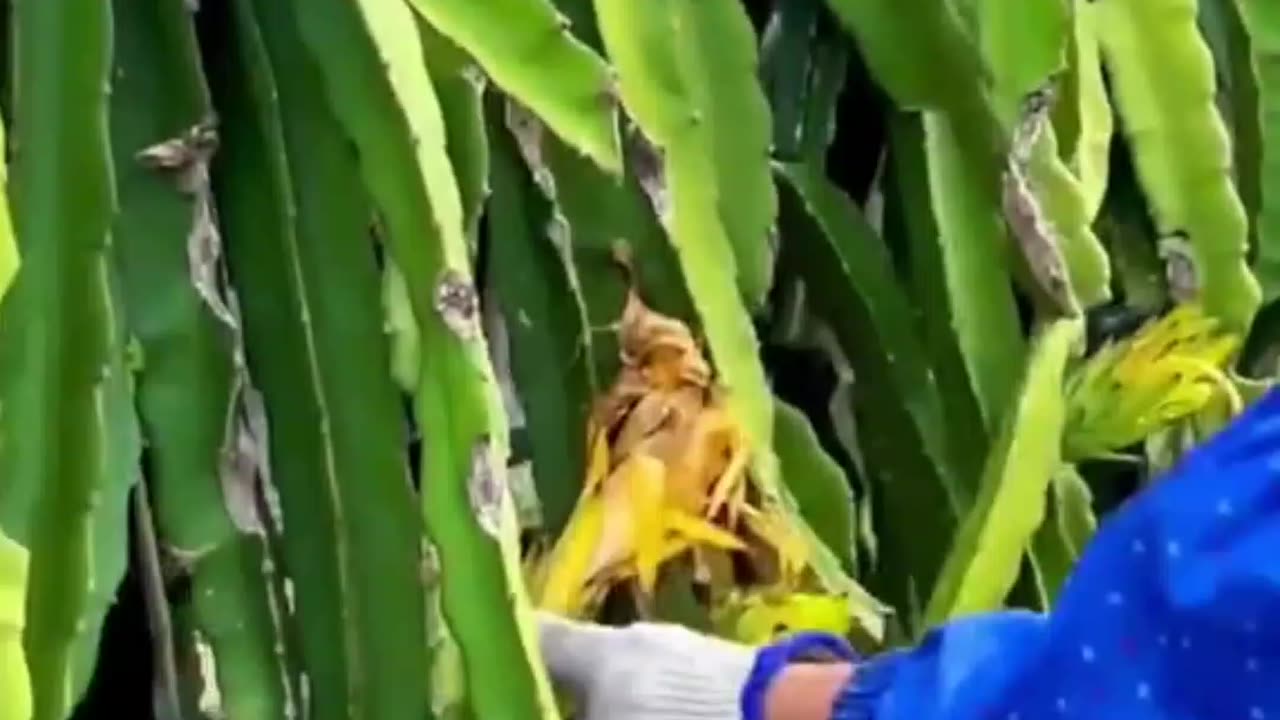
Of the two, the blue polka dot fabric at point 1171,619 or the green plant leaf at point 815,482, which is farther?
the green plant leaf at point 815,482

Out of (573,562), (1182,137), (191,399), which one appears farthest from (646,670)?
(1182,137)

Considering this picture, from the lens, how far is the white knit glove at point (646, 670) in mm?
805

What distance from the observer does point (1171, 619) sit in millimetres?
611

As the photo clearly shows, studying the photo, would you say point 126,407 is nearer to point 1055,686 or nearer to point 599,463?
point 599,463

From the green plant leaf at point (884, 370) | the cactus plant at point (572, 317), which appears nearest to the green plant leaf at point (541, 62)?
the cactus plant at point (572, 317)

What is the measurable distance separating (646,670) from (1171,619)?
242mm

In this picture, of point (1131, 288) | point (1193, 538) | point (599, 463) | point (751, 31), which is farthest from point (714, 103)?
point (1193, 538)

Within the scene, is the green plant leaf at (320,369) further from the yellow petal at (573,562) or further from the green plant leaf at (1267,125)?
the green plant leaf at (1267,125)

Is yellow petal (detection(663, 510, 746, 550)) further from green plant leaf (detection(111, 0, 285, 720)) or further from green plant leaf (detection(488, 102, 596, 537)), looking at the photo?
green plant leaf (detection(111, 0, 285, 720))

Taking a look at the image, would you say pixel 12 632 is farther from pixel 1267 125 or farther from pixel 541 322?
pixel 1267 125

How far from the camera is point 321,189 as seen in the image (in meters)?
0.83

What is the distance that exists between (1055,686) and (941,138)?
416 mm

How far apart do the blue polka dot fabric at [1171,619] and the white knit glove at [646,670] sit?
0.41 feet

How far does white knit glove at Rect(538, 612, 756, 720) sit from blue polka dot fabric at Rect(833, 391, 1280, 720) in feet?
0.41
